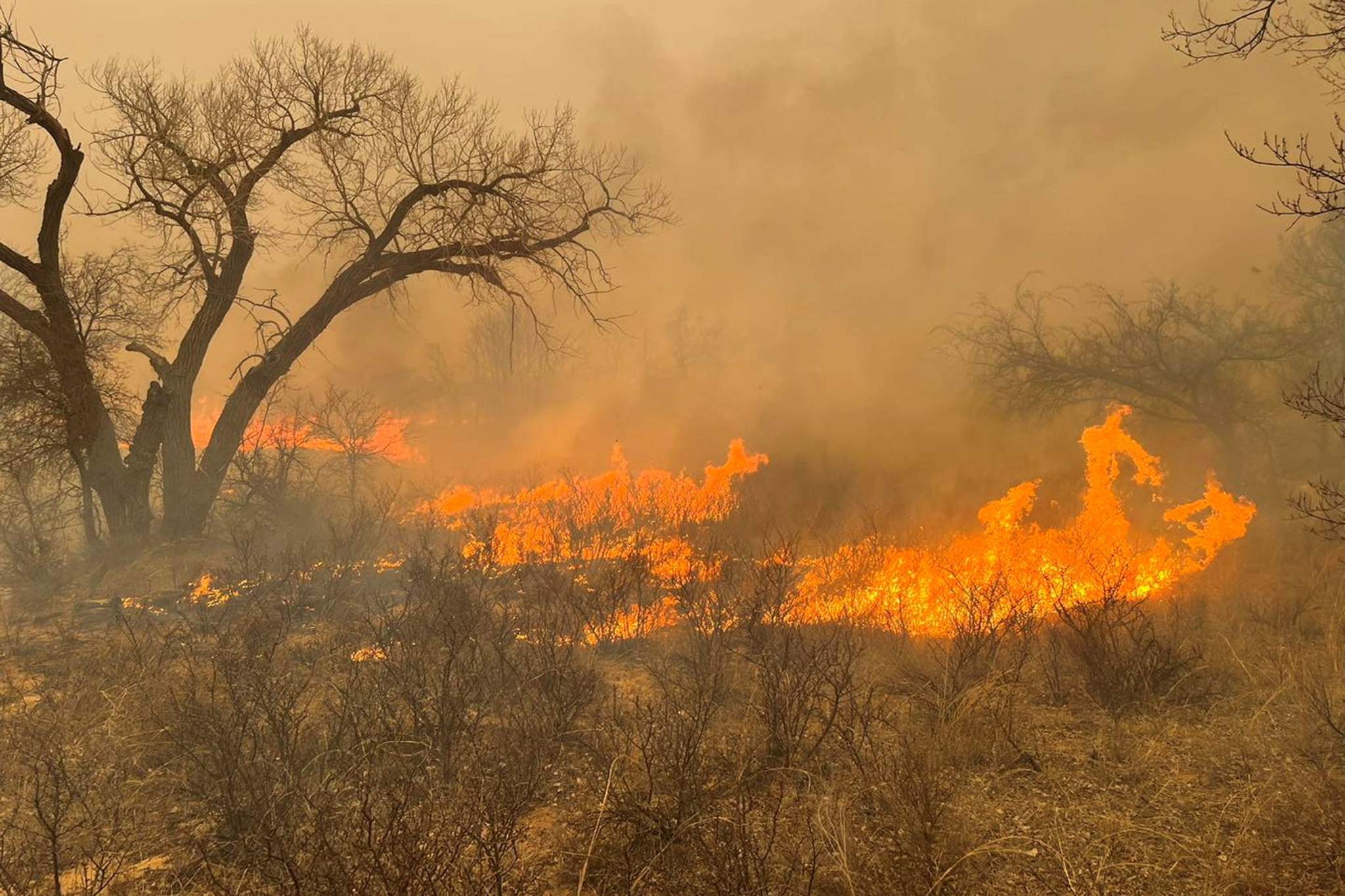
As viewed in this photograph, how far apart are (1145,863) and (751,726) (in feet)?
8.13

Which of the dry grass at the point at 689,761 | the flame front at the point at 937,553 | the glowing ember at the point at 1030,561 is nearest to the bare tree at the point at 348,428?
the flame front at the point at 937,553

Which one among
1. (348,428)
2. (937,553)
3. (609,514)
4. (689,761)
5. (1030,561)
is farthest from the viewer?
(348,428)

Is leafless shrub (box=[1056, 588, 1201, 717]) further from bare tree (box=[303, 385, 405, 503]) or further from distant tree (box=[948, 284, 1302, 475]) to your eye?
bare tree (box=[303, 385, 405, 503])

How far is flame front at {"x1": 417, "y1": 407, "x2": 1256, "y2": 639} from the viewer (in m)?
8.49

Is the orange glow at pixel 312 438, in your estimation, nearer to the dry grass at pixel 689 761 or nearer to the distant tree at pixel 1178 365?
the dry grass at pixel 689 761

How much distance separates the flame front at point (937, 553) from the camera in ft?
27.9

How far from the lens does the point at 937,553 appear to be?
35.7ft

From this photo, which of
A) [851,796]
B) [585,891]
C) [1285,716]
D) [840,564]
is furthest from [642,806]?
[840,564]

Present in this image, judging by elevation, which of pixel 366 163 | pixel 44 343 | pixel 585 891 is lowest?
pixel 585 891

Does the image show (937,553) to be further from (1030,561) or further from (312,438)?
(312,438)

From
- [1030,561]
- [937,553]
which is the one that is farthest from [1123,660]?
[937,553]

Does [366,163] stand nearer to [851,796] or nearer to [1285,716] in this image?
[851,796]

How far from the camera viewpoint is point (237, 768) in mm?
4098

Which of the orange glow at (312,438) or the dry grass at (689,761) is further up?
the orange glow at (312,438)
